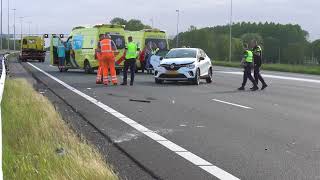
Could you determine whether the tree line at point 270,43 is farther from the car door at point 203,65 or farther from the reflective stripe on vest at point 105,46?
the reflective stripe on vest at point 105,46

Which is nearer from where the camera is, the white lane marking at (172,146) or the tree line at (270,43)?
the white lane marking at (172,146)

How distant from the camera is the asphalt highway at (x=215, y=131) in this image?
282 inches

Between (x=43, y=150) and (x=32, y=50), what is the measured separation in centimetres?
4820

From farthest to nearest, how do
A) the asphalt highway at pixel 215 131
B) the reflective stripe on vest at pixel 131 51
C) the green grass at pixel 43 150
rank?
the reflective stripe on vest at pixel 131 51
the asphalt highway at pixel 215 131
the green grass at pixel 43 150

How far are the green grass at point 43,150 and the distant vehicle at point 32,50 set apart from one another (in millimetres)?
43146

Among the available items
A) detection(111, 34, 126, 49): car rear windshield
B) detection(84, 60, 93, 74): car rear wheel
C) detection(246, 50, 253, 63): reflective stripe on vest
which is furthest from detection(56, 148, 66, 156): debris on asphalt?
detection(84, 60, 93, 74): car rear wheel

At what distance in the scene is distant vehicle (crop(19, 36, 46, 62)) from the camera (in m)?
54.0

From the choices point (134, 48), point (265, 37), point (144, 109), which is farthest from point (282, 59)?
point (144, 109)

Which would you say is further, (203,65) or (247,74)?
(203,65)

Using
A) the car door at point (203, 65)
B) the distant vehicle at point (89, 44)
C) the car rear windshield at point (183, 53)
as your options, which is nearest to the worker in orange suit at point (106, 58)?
the car rear windshield at point (183, 53)

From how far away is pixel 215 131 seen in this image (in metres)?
10.2

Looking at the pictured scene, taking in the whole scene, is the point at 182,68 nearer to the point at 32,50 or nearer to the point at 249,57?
the point at 249,57

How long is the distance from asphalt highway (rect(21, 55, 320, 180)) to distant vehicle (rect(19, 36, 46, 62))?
122 feet

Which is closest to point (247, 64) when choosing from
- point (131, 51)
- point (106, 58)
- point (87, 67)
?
point (131, 51)
